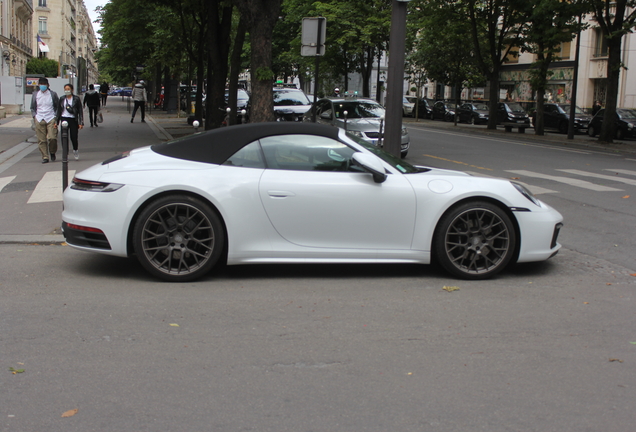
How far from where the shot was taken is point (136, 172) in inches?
225

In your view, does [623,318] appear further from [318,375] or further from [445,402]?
[318,375]

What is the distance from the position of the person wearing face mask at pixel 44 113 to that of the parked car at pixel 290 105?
9.74 m

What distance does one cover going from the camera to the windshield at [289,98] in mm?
24647

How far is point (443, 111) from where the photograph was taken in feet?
157

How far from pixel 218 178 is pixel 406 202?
1569 mm

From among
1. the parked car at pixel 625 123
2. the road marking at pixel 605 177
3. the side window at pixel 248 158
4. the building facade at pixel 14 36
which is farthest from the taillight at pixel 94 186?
the building facade at pixel 14 36

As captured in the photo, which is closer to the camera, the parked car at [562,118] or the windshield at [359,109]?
the windshield at [359,109]

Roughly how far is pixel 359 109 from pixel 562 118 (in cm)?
2018

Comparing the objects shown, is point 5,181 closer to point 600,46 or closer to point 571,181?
point 571,181

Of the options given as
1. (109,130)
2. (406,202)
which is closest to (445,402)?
(406,202)

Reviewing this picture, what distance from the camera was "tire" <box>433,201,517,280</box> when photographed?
5797 millimetres

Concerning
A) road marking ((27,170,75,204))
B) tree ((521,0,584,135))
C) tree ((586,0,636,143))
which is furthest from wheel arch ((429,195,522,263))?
tree ((521,0,584,135))

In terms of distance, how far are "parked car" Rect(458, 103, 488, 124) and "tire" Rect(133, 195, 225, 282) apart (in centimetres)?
3888

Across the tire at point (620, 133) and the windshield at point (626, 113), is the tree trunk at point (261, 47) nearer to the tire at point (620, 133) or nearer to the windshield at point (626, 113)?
the tire at point (620, 133)
